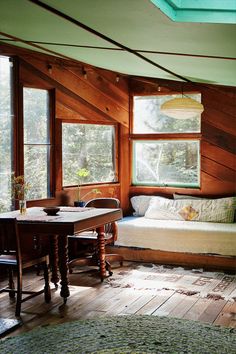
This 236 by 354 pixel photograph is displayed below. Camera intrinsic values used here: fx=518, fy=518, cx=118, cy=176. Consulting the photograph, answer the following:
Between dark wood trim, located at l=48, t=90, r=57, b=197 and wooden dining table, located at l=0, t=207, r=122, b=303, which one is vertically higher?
dark wood trim, located at l=48, t=90, r=57, b=197

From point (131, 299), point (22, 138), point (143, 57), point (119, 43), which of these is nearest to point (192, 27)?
point (119, 43)

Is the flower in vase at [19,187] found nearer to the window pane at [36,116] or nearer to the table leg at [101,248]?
the window pane at [36,116]

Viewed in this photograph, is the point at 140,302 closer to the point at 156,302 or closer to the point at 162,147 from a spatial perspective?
the point at 156,302

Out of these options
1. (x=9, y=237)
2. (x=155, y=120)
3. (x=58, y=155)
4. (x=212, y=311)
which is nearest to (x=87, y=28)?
(x=9, y=237)

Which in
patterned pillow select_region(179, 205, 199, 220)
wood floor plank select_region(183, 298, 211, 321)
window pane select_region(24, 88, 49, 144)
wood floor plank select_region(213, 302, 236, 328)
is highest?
window pane select_region(24, 88, 49, 144)

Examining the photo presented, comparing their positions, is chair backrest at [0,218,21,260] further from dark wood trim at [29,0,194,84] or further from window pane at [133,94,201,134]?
window pane at [133,94,201,134]

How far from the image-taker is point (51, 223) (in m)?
4.81

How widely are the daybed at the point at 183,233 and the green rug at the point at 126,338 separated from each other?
2.14m

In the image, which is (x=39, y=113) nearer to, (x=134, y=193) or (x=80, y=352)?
(x=134, y=193)

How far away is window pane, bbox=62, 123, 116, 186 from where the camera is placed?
6898 millimetres

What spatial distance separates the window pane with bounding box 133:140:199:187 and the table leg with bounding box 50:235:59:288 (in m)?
2.60

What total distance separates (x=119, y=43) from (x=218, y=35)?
107cm

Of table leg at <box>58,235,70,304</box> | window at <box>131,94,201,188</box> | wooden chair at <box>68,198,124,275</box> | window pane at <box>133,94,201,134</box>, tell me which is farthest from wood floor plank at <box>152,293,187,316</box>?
window pane at <box>133,94,201,134</box>

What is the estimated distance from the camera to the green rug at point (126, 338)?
3750 mm
